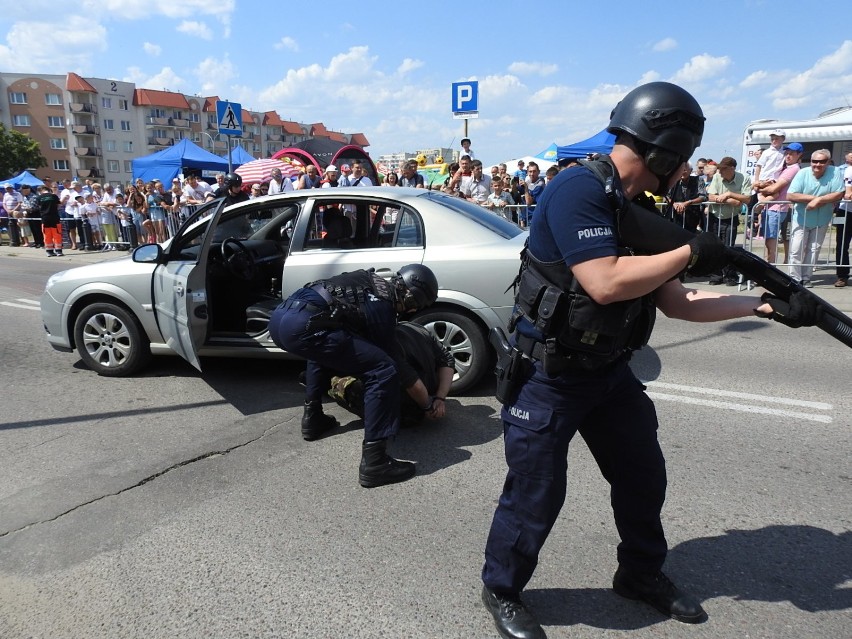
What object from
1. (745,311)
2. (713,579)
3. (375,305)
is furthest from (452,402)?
(745,311)

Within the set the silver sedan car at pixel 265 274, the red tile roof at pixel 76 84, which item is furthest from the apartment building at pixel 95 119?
the silver sedan car at pixel 265 274

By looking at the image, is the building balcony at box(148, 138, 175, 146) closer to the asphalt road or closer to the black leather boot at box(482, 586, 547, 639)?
the asphalt road

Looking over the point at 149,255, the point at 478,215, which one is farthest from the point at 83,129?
the point at 478,215

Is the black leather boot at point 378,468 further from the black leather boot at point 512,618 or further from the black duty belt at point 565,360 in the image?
the black duty belt at point 565,360

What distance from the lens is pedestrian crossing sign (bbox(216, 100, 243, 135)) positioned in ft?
40.7

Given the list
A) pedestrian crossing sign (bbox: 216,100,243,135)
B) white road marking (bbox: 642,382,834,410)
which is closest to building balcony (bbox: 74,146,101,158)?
pedestrian crossing sign (bbox: 216,100,243,135)

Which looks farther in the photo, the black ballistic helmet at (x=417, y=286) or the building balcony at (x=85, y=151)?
the building balcony at (x=85, y=151)

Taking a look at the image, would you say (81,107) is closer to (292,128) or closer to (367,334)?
(292,128)

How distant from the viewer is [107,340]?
5566 millimetres

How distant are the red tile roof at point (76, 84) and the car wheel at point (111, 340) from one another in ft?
311

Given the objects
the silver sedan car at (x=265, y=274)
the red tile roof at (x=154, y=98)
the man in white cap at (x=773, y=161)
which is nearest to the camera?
the silver sedan car at (x=265, y=274)

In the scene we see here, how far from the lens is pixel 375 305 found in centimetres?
379

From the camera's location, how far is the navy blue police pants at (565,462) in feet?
7.03

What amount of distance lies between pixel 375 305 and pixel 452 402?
4.41 ft
